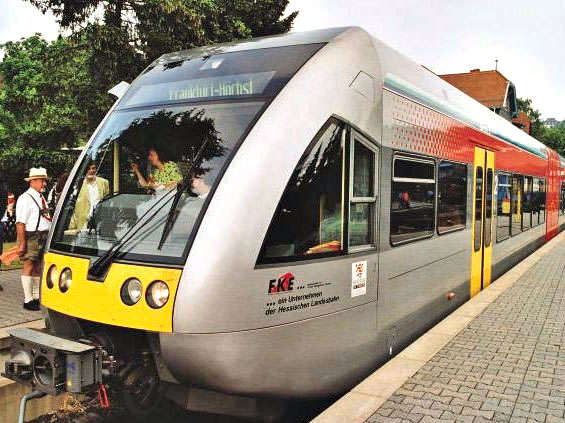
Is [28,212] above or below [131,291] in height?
above

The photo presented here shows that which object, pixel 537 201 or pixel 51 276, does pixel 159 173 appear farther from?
pixel 537 201

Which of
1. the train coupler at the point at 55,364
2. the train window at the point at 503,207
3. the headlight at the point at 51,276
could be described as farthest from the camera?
the train window at the point at 503,207

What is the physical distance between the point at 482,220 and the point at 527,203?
18.8 feet

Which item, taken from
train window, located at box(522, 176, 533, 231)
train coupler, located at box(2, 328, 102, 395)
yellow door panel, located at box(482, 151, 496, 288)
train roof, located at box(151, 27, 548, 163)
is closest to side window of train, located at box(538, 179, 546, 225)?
train window, located at box(522, 176, 533, 231)

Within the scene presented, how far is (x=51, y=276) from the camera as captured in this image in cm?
457

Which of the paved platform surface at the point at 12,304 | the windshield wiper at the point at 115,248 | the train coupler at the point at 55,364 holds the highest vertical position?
the windshield wiper at the point at 115,248

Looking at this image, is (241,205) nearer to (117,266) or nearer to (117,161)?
(117,266)

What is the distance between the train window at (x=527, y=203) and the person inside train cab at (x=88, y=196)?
10614 millimetres

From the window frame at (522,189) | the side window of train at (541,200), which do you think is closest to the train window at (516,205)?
the window frame at (522,189)

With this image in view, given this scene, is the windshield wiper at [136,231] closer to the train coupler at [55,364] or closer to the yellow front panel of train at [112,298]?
the yellow front panel of train at [112,298]

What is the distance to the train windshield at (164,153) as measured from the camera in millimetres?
4121

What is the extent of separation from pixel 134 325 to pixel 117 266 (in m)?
0.44

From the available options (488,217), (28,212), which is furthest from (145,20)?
(488,217)

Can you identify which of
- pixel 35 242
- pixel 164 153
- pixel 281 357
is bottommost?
pixel 281 357
